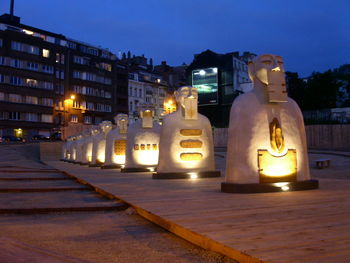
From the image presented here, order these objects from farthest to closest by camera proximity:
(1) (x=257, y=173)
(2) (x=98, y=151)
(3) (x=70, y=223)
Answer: (2) (x=98, y=151) → (1) (x=257, y=173) → (3) (x=70, y=223)

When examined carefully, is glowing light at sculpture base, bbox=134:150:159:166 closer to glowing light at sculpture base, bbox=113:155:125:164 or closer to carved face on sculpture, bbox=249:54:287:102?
glowing light at sculpture base, bbox=113:155:125:164

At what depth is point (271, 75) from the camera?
8820 millimetres

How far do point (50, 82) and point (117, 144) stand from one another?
4772 centimetres

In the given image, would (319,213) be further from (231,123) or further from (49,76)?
(49,76)

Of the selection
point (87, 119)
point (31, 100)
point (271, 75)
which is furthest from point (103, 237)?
point (87, 119)

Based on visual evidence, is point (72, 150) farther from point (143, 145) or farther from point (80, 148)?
point (143, 145)

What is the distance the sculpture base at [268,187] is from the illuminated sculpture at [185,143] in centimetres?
487

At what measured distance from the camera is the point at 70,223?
6.17 meters

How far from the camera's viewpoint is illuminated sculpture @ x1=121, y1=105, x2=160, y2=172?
56.2 ft

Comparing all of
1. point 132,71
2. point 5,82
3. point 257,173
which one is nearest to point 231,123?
point 257,173

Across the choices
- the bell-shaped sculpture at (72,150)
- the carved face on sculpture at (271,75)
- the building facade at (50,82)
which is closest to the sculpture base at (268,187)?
the carved face on sculpture at (271,75)

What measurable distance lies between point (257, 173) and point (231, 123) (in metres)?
1.28

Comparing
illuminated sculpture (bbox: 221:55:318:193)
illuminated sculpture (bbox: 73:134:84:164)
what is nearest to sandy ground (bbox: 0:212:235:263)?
illuminated sculpture (bbox: 221:55:318:193)

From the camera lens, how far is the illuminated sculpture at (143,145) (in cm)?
1712
